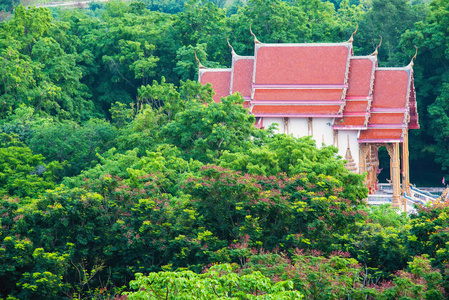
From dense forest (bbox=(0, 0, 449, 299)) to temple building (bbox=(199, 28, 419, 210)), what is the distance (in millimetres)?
4448

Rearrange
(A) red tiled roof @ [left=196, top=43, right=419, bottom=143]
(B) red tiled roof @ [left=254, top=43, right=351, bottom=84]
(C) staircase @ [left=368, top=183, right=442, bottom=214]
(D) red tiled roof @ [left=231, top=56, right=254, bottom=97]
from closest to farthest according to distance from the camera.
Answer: (C) staircase @ [left=368, top=183, right=442, bottom=214], (A) red tiled roof @ [left=196, top=43, right=419, bottom=143], (B) red tiled roof @ [left=254, top=43, right=351, bottom=84], (D) red tiled roof @ [left=231, top=56, right=254, bottom=97]

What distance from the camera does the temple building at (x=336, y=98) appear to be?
105 feet

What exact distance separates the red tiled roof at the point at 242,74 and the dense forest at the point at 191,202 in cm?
386

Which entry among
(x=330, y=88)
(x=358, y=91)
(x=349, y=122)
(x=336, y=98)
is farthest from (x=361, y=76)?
(x=349, y=122)

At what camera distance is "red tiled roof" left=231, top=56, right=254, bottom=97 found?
33.8 m

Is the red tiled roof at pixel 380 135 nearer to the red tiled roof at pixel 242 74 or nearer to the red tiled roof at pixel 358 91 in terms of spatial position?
the red tiled roof at pixel 358 91

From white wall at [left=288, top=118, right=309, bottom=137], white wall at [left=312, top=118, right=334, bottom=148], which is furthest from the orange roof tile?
white wall at [left=288, top=118, right=309, bottom=137]

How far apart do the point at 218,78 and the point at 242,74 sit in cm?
116

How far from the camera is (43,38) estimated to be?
40125 mm

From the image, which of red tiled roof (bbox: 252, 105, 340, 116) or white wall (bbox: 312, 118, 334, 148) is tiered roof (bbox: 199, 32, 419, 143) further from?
white wall (bbox: 312, 118, 334, 148)

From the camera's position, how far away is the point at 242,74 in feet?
112

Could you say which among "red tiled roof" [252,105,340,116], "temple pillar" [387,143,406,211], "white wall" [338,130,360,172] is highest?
"red tiled roof" [252,105,340,116]

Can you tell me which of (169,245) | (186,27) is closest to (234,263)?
(169,245)

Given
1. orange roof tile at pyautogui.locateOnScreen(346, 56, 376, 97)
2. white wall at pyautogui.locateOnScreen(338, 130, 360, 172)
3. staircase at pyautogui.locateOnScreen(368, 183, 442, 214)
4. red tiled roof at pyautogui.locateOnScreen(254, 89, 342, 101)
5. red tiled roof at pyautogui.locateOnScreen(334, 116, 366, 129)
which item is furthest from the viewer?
orange roof tile at pyautogui.locateOnScreen(346, 56, 376, 97)
